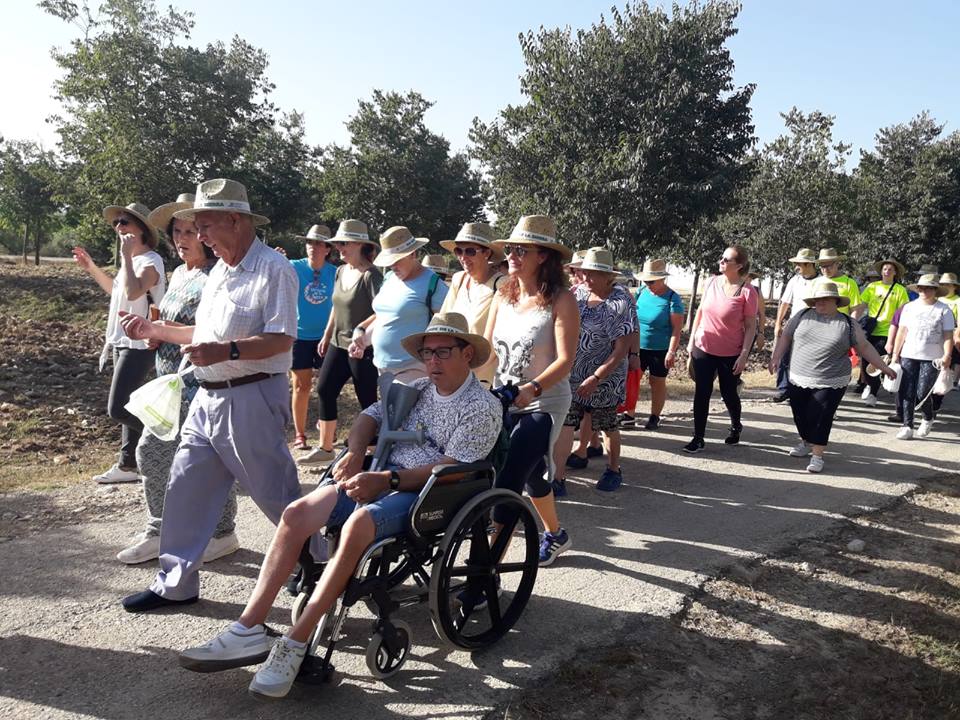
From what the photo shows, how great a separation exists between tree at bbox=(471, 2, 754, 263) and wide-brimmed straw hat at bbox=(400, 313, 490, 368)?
1236cm

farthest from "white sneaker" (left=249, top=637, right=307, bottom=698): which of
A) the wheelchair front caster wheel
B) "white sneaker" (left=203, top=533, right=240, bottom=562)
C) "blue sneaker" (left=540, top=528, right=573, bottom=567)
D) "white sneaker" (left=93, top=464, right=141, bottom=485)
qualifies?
"white sneaker" (left=93, top=464, right=141, bottom=485)

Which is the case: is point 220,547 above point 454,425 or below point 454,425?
below

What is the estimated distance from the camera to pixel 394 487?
321cm

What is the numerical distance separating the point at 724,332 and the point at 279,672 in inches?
217

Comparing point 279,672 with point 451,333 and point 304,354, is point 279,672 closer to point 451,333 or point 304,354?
point 451,333

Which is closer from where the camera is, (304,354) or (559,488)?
(559,488)

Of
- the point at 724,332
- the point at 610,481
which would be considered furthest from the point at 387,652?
the point at 724,332

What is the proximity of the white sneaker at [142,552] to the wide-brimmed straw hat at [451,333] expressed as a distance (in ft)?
6.23

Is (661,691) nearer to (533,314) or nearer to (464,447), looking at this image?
(464,447)

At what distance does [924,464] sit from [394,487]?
620 cm

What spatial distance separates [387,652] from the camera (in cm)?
306

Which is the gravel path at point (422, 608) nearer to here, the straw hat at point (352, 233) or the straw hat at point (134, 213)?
the straw hat at point (134, 213)

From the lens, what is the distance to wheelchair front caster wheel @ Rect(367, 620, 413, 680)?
302cm

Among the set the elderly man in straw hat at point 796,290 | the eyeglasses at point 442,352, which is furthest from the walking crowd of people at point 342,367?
the elderly man in straw hat at point 796,290
